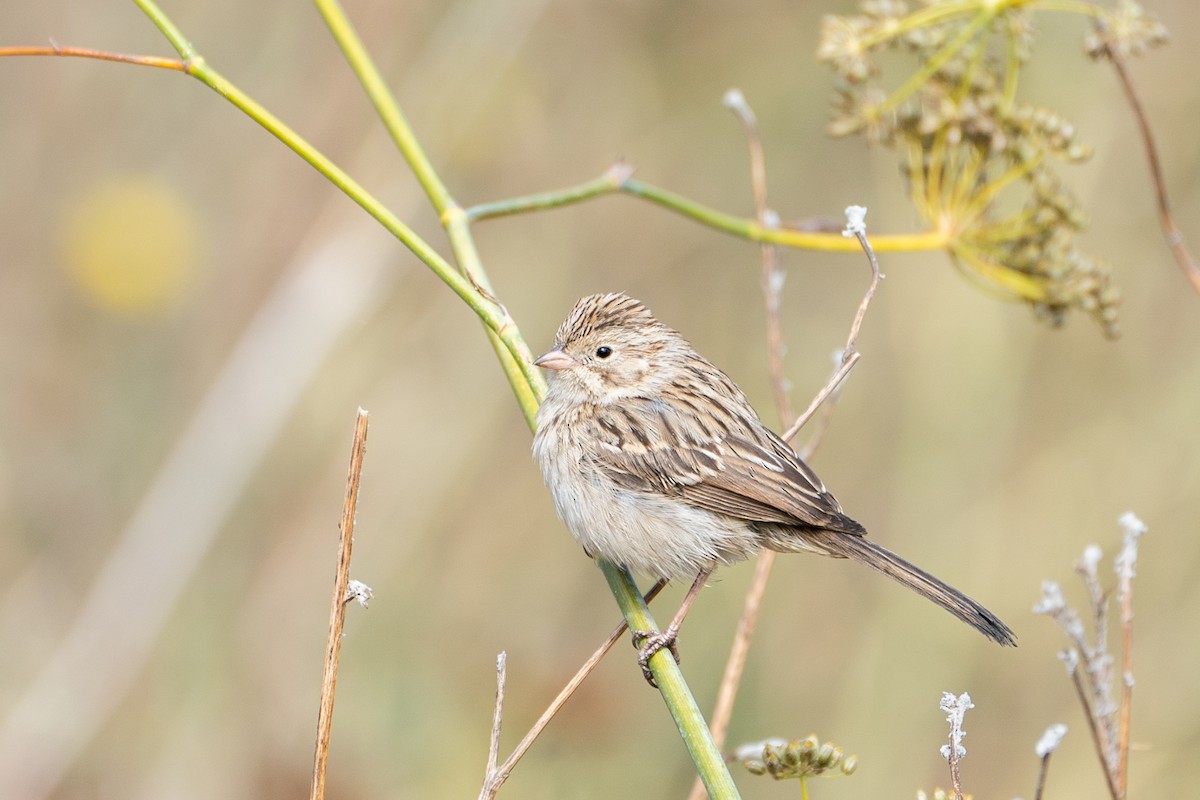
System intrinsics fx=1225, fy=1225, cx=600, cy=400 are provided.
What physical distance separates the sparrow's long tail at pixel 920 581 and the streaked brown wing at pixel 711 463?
6 centimetres

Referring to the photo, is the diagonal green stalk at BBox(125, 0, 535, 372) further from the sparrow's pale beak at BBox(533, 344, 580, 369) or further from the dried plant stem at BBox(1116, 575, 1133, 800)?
the dried plant stem at BBox(1116, 575, 1133, 800)

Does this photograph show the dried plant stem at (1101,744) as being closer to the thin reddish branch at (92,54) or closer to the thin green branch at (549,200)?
the thin green branch at (549,200)

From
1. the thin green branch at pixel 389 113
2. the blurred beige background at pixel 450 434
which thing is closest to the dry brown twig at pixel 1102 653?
the thin green branch at pixel 389 113

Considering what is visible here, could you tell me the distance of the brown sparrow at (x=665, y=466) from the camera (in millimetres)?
3664

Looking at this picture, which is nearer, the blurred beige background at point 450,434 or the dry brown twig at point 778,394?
the dry brown twig at point 778,394

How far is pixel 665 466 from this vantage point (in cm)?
393

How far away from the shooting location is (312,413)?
5.54 meters

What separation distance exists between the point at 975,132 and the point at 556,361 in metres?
1.44

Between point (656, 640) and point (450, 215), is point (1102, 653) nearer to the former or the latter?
point (656, 640)

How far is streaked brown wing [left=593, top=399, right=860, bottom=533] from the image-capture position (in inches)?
147

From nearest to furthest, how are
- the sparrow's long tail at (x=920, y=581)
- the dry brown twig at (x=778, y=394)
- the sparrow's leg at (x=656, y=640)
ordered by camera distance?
1. the dry brown twig at (x=778, y=394)
2. the sparrow's leg at (x=656, y=640)
3. the sparrow's long tail at (x=920, y=581)

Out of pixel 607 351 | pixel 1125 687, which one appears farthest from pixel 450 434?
pixel 1125 687

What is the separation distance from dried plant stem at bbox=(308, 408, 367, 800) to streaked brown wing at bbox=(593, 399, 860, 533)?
1.70 m

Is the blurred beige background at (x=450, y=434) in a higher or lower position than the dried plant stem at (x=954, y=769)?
higher
